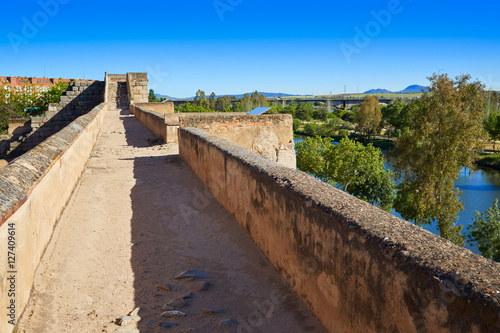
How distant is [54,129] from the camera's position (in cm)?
2045

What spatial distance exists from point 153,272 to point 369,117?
241 feet

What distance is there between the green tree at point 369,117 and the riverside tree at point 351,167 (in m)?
36.1

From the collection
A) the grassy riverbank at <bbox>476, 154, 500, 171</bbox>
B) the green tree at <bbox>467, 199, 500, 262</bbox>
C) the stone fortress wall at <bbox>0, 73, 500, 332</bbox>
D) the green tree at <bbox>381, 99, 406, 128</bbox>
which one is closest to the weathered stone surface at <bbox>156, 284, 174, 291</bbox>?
the stone fortress wall at <bbox>0, 73, 500, 332</bbox>

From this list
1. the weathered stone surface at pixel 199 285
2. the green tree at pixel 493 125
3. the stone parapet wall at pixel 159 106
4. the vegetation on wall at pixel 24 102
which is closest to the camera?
the weathered stone surface at pixel 199 285

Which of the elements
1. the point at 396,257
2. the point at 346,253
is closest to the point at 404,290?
the point at 396,257

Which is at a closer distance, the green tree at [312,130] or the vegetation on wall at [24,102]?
the vegetation on wall at [24,102]

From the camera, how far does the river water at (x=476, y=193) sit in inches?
1459

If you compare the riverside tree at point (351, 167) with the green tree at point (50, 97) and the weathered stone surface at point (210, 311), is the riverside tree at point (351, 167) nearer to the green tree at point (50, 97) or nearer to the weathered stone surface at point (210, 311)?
the green tree at point (50, 97)

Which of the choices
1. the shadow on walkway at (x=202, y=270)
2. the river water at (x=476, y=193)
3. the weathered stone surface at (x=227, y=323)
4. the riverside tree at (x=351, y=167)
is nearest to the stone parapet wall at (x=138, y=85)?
the riverside tree at (x=351, y=167)

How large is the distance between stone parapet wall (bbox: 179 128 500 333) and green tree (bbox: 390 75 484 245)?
77.5ft

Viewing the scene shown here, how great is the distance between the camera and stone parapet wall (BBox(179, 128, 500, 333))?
1.61 metres

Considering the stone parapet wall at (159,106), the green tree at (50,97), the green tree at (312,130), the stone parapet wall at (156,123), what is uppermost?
the green tree at (50,97)

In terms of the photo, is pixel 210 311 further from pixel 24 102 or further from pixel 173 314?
pixel 24 102

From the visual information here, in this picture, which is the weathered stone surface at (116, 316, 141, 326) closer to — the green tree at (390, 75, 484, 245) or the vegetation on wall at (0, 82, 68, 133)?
the green tree at (390, 75, 484, 245)
